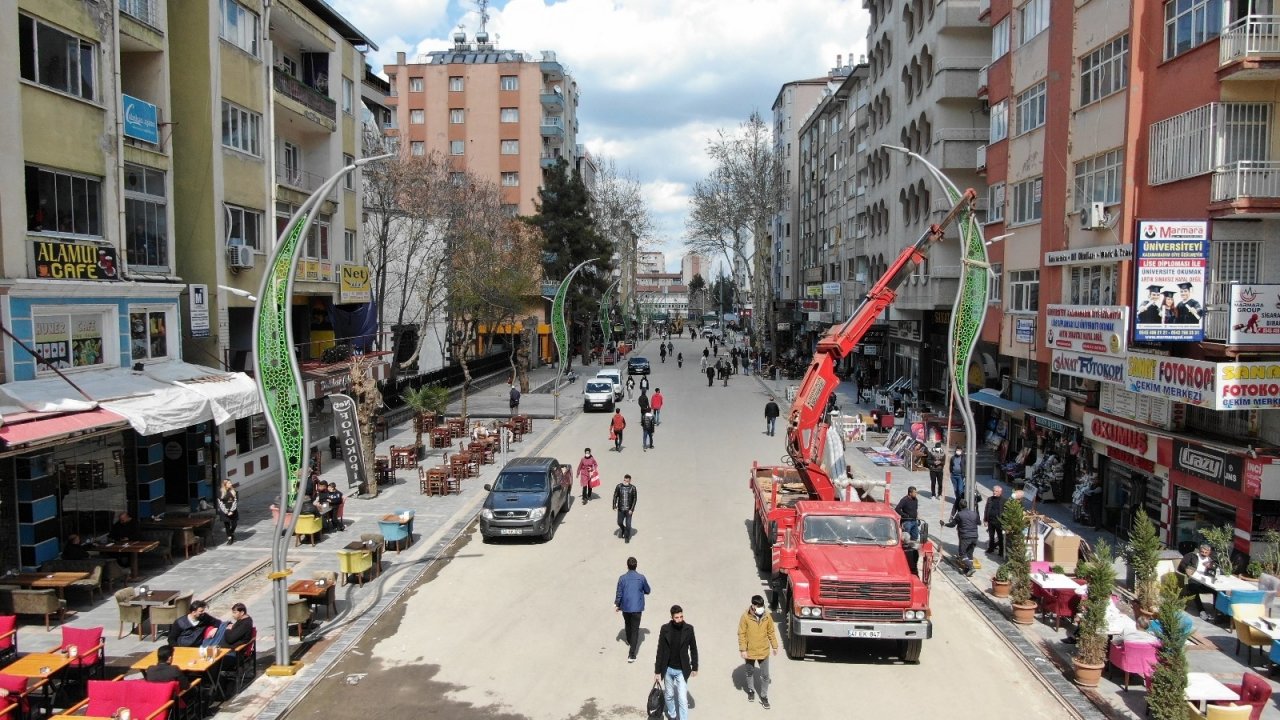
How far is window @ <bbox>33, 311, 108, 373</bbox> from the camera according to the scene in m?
16.5

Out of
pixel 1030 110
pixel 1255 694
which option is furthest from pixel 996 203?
pixel 1255 694

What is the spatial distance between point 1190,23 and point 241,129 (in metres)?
23.0

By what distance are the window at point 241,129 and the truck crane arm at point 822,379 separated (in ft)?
54.8

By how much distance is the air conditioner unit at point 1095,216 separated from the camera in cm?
2147

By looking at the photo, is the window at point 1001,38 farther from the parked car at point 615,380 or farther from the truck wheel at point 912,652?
the parked car at point 615,380

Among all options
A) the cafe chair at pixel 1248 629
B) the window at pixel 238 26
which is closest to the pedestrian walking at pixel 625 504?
the cafe chair at pixel 1248 629

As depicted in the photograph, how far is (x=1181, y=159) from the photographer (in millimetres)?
18781

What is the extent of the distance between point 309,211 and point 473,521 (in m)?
11.1

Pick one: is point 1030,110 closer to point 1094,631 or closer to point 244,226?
point 1094,631

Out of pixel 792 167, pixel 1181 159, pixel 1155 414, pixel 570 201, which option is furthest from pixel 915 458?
pixel 792 167

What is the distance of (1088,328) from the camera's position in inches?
838

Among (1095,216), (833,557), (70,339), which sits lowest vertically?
(833,557)

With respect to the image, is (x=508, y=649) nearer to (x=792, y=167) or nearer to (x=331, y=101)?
(x=331, y=101)

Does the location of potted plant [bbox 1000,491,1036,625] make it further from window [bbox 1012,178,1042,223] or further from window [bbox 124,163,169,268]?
window [bbox 124,163,169,268]
